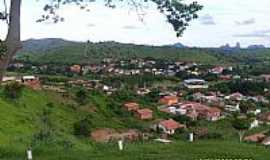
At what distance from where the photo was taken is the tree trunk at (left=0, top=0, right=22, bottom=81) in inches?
420

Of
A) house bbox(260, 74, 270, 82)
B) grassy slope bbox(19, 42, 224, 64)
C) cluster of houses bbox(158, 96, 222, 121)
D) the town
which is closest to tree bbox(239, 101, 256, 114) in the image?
the town

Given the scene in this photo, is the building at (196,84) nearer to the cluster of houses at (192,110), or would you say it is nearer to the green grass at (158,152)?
the cluster of houses at (192,110)

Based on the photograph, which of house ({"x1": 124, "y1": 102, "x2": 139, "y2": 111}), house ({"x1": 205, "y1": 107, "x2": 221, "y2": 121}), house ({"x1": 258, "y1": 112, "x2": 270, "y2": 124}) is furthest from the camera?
house ({"x1": 205, "y1": 107, "x2": 221, "y2": 121})

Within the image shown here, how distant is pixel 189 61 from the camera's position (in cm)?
18762

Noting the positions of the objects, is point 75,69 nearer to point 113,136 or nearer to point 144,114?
point 144,114

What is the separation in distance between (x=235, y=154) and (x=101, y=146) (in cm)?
419

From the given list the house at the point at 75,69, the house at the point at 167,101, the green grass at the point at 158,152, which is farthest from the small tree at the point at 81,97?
the house at the point at 75,69

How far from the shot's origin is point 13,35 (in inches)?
424

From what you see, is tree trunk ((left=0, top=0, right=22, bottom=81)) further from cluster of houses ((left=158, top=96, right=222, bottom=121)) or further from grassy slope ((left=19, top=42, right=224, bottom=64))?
grassy slope ((left=19, top=42, right=224, bottom=64))

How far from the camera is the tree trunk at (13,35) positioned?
10.7 metres

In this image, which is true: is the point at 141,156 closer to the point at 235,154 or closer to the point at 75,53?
the point at 235,154

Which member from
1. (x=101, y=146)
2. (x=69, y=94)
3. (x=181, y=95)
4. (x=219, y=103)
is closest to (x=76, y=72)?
(x=181, y=95)

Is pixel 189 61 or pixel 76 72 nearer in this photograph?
pixel 76 72

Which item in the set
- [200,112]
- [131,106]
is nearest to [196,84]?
[200,112]
